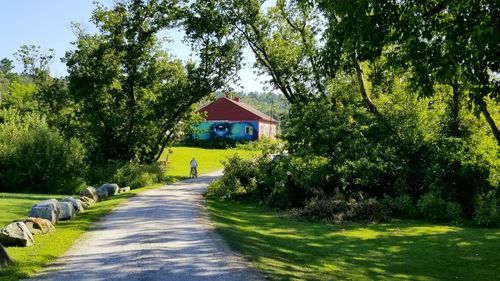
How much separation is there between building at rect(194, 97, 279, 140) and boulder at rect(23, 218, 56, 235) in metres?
63.6

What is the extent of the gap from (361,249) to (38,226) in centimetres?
897

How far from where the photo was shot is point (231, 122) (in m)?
78.4

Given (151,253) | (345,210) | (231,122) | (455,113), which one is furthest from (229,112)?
(151,253)

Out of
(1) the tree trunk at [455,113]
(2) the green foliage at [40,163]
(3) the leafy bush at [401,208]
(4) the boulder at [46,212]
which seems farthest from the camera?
(2) the green foliage at [40,163]

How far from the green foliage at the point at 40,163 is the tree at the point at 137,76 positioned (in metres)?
3.63

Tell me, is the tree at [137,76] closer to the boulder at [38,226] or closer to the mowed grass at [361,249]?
the mowed grass at [361,249]

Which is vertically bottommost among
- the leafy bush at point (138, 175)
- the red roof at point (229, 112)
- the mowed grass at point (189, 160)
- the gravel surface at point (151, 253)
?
the gravel surface at point (151, 253)

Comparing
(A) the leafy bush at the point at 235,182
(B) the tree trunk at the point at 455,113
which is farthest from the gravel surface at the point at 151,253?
(B) the tree trunk at the point at 455,113

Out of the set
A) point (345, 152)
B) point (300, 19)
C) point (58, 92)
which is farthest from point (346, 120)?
point (58, 92)

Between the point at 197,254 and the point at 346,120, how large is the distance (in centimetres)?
1556

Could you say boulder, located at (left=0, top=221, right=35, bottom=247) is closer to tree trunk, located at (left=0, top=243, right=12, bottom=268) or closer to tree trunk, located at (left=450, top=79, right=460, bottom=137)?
tree trunk, located at (left=0, top=243, right=12, bottom=268)

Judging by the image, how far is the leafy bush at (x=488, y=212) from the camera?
18531 mm

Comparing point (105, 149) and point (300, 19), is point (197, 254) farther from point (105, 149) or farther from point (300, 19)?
point (105, 149)

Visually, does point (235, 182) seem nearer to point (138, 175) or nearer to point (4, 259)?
point (138, 175)
